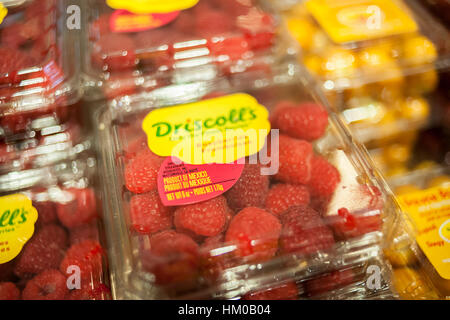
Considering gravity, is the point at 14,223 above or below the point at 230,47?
below

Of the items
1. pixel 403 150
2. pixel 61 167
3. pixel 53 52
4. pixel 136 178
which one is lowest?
pixel 403 150

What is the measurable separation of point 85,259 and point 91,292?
0.26 feet

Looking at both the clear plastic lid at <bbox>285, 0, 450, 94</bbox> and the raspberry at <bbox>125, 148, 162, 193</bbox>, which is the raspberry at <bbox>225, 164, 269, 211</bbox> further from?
the clear plastic lid at <bbox>285, 0, 450, 94</bbox>

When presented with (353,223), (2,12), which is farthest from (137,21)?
(353,223)

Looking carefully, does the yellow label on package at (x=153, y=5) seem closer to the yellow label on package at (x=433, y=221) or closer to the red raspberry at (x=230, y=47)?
the red raspberry at (x=230, y=47)

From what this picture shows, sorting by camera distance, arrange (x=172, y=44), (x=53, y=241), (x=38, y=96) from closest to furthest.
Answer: (x=53, y=241), (x=38, y=96), (x=172, y=44)

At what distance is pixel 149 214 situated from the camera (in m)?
0.90

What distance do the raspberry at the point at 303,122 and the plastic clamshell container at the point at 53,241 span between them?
536mm

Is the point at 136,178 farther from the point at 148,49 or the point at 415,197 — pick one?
the point at 415,197

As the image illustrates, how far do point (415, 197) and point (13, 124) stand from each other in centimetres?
118

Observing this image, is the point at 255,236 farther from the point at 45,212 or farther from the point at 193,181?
the point at 45,212

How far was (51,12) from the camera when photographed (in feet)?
4.46

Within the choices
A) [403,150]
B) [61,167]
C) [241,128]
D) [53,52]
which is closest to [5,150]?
[61,167]

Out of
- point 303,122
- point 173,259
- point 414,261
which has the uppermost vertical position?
point 303,122
